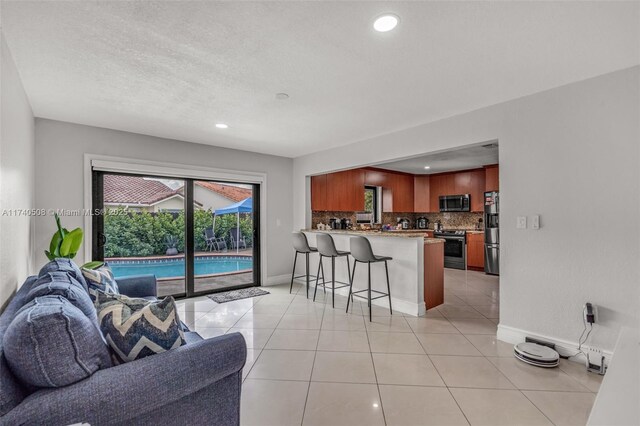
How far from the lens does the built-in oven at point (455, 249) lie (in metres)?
6.84

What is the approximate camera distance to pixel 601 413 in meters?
0.84

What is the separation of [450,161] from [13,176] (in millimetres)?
Result: 6261

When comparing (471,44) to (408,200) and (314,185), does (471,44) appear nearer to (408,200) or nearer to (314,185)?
(314,185)

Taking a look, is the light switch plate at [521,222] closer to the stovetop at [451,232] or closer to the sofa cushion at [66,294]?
the sofa cushion at [66,294]

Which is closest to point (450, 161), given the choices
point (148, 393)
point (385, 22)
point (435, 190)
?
point (435, 190)

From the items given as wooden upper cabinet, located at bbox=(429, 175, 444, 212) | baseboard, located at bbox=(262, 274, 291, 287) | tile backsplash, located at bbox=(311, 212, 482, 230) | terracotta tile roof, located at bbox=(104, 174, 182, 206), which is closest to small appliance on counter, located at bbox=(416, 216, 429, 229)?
tile backsplash, located at bbox=(311, 212, 482, 230)

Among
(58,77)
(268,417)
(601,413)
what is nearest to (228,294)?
(268,417)

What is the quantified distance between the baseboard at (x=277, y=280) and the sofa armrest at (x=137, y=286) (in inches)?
96.2

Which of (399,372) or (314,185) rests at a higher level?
(314,185)

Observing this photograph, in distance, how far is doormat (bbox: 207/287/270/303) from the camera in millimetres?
4512

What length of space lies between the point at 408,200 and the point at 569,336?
5.50 meters

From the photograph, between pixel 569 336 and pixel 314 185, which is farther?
pixel 314 185

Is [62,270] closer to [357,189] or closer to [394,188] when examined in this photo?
[357,189]

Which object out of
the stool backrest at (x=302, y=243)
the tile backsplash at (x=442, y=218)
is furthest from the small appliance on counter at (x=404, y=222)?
the stool backrest at (x=302, y=243)
